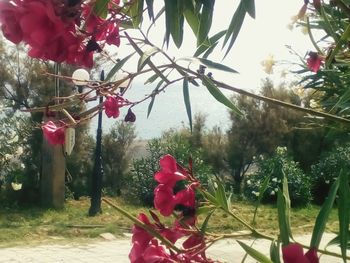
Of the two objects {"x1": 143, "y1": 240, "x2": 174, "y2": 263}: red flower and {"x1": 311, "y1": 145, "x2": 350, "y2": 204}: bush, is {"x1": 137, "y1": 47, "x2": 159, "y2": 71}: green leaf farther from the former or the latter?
{"x1": 311, "y1": 145, "x2": 350, "y2": 204}: bush

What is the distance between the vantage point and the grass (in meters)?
5.71

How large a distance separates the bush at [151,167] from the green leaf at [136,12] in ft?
24.0

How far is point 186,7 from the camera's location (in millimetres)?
722

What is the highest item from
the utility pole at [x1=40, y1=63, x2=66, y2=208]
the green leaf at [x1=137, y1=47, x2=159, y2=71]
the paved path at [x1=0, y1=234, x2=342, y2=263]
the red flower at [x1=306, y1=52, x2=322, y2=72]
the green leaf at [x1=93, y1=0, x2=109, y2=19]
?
the red flower at [x1=306, y1=52, x2=322, y2=72]

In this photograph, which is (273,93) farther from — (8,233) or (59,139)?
(59,139)

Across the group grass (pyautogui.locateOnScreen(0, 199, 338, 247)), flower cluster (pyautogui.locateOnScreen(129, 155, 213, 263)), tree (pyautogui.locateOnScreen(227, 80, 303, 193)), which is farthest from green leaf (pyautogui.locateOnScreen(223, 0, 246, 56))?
tree (pyautogui.locateOnScreen(227, 80, 303, 193))

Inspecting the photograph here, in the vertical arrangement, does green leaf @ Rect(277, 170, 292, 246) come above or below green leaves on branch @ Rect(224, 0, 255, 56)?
below

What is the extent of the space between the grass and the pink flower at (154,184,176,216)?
4151 millimetres

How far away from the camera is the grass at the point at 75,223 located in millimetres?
5707

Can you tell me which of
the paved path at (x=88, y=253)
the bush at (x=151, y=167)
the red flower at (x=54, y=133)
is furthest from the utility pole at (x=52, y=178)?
the red flower at (x=54, y=133)

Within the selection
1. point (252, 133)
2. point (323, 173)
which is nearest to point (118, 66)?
point (323, 173)

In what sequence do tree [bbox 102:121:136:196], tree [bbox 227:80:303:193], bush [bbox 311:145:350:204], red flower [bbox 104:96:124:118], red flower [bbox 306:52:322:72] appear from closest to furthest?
red flower [bbox 104:96:124:118] < red flower [bbox 306:52:322:72] < tree [bbox 102:121:136:196] < bush [bbox 311:145:350:204] < tree [bbox 227:80:303:193]

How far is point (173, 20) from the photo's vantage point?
699mm

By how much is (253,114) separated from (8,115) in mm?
4207
